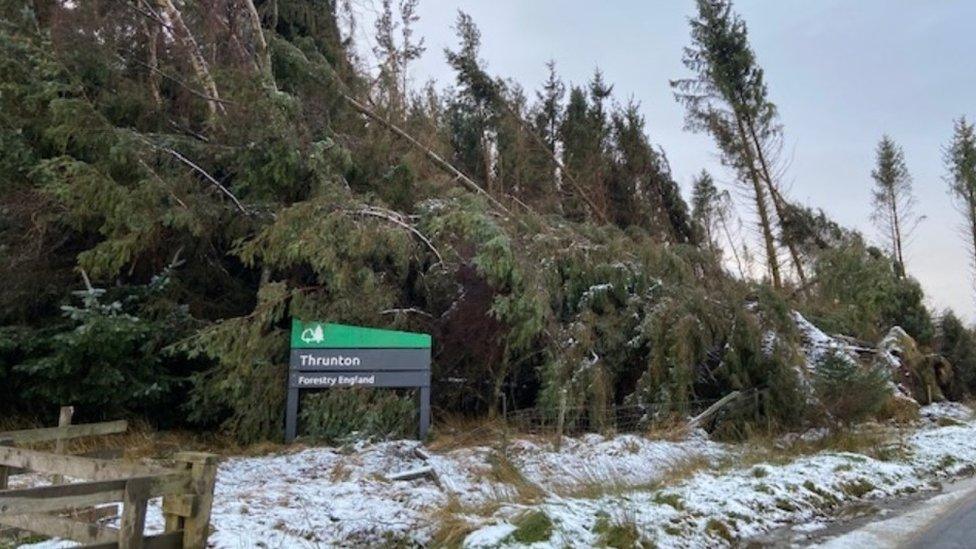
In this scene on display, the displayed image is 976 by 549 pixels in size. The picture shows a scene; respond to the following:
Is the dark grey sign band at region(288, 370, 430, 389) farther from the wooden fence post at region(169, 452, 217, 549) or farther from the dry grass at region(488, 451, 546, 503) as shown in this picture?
the wooden fence post at region(169, 452, 217, 549)

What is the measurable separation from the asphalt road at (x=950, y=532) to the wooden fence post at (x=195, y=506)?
18.1ft

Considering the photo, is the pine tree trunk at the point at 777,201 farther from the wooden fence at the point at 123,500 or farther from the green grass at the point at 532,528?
the wooden fence at the point at 123,500

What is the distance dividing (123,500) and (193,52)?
30.4 feet

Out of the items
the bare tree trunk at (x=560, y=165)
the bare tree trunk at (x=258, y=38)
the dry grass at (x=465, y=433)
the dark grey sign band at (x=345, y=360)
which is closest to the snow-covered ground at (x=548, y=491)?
the dry grass at (x=465, y=433)

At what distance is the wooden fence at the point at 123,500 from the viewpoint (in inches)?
151

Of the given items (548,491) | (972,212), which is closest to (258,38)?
(548,491)

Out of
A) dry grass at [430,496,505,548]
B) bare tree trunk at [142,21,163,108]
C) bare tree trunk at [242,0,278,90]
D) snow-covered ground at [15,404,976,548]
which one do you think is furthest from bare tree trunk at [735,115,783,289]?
dry grass at [430,496,505,548]

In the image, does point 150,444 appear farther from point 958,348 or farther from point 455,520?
point 958,348

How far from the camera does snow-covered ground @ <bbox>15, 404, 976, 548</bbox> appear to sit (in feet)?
17.7

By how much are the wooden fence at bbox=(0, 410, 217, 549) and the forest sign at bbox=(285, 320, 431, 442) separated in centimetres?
425

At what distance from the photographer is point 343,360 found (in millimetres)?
9031

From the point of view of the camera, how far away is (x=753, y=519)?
22.0 feet

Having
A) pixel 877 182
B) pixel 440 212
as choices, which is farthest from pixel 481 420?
pixel 877 182

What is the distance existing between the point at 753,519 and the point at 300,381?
5406 millimetres
